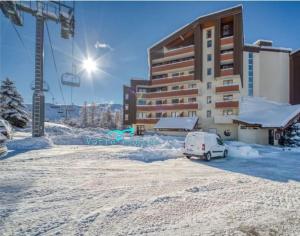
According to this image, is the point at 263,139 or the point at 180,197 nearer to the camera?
the point at 180,197

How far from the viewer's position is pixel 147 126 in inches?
1989

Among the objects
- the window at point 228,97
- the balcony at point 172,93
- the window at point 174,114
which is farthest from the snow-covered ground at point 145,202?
the window at point 174,114

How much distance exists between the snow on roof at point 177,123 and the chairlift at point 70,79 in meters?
21.5

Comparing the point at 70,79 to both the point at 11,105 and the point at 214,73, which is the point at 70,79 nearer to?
the point at 214,73

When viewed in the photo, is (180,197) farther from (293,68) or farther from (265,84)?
(293,68)

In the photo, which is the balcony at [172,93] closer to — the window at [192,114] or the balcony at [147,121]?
the window at [192,114]

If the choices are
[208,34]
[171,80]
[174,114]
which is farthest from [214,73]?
[174,114]

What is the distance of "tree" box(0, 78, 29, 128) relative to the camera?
47594 mm

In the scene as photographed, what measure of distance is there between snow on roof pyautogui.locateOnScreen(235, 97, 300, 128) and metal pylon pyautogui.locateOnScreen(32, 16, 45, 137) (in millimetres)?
26157

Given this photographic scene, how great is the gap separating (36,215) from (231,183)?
21.2 ft

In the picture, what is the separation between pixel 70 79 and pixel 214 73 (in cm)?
2522

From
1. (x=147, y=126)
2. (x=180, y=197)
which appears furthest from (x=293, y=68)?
(x=180, y=197)

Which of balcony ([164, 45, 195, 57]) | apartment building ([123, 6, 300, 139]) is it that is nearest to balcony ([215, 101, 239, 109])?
apartment building ([123, 6, 300, 139])

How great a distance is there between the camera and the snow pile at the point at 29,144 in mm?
20094
